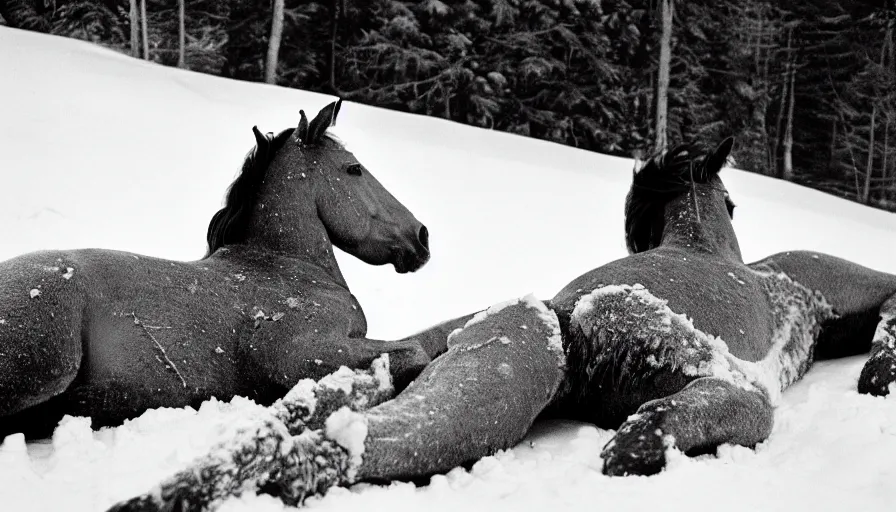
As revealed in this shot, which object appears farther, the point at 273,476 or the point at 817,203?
the point at 817,203

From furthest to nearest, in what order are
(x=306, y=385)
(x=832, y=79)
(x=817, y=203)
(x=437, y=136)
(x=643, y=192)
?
(x=832, y=79) < (x=817, y=203) < (x=437, y=136) < (x=643, y=192) < (x=306, y=385)

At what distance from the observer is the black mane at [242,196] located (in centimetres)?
350

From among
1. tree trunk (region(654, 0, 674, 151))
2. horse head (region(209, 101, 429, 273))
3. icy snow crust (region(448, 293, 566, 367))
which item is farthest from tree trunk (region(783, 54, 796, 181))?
icy snow crust (region(448, 293, 566, 367))

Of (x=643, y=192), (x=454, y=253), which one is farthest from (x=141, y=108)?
(x=643, y=192)

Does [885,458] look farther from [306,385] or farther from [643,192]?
[643,192]

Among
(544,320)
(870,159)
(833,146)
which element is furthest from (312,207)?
(833,146)

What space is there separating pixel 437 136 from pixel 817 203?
24.2ft

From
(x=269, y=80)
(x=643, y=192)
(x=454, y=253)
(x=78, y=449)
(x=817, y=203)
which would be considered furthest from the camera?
(x=269, y=80)

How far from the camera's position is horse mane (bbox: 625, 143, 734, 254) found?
4012mm

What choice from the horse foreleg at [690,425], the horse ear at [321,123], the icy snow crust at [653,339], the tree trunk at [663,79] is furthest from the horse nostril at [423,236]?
the tree trunk at [663,79]

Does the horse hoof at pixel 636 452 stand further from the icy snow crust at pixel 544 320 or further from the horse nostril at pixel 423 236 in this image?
the horse nostril at pixel 423 236

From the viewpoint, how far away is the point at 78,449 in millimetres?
2182

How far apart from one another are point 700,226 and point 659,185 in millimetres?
384

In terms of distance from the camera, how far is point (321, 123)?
359 centimetres
